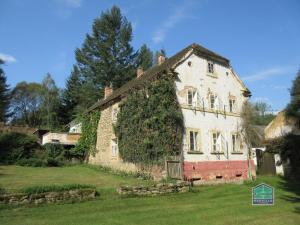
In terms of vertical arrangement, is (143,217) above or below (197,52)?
below

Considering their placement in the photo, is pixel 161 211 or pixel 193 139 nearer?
pixel 161 211

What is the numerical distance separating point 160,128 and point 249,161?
35.8ft

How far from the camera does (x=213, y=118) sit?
26562mm

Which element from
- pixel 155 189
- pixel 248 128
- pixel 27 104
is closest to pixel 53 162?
pixel 155 189

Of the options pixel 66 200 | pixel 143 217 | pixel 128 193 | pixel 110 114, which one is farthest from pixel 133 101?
pixel 143 217

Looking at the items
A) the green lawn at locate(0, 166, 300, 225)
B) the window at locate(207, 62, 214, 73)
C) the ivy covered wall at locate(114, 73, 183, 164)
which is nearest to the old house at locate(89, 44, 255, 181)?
the window at locate(207, 62, 214, 73)

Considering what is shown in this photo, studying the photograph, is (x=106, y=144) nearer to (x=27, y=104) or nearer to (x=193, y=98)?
(x=193, y=98)

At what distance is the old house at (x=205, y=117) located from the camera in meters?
24.3

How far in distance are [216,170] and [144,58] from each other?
36534 mm

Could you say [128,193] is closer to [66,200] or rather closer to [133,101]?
[66,200]

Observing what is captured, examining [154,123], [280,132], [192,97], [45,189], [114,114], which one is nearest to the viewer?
[45,189]

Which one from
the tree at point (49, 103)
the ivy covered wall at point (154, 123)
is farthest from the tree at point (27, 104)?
the ivy covered wall at point (154, 123)

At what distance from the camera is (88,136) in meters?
34.8

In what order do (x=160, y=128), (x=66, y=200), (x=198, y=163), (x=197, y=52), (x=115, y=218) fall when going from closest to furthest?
(x=115, y=218)
(x=66, y=200)
(x=160, y=128)
(x=198, y=163)
(x=197, y=52)
